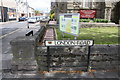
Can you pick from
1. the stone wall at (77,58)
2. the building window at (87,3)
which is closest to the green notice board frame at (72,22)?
the stone wall at (77,58)

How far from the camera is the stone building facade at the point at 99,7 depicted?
22719 millimetres

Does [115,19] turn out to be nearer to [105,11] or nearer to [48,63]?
[105,11]

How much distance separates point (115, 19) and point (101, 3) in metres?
4.02

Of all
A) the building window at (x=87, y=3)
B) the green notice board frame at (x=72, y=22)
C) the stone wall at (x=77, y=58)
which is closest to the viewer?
the stone wall at (x=77, y=58)

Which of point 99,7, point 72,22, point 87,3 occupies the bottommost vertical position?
point 72,22

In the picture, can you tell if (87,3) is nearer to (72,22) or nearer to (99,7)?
(99,7)

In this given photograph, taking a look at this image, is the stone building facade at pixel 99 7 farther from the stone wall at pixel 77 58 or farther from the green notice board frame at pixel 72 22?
the stone wall at pixel 77 58

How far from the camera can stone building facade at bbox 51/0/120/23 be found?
2272 centimetres

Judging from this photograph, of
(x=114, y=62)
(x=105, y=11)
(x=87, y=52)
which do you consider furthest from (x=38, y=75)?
(x=105, y=11)

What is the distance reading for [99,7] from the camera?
23234mm

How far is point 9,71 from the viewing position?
5230 millimetres

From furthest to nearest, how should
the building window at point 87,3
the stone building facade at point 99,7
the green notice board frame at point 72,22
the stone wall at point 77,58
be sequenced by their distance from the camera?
the building window at point 87,3, the stone building facade at point 99,7, the green notice board frame at point 72,22, the stone wall at point 77,58

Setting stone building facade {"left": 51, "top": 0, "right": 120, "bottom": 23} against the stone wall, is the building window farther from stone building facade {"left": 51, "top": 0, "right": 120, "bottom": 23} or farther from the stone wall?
the stone wall

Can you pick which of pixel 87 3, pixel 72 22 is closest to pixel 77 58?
pixel 72 22
